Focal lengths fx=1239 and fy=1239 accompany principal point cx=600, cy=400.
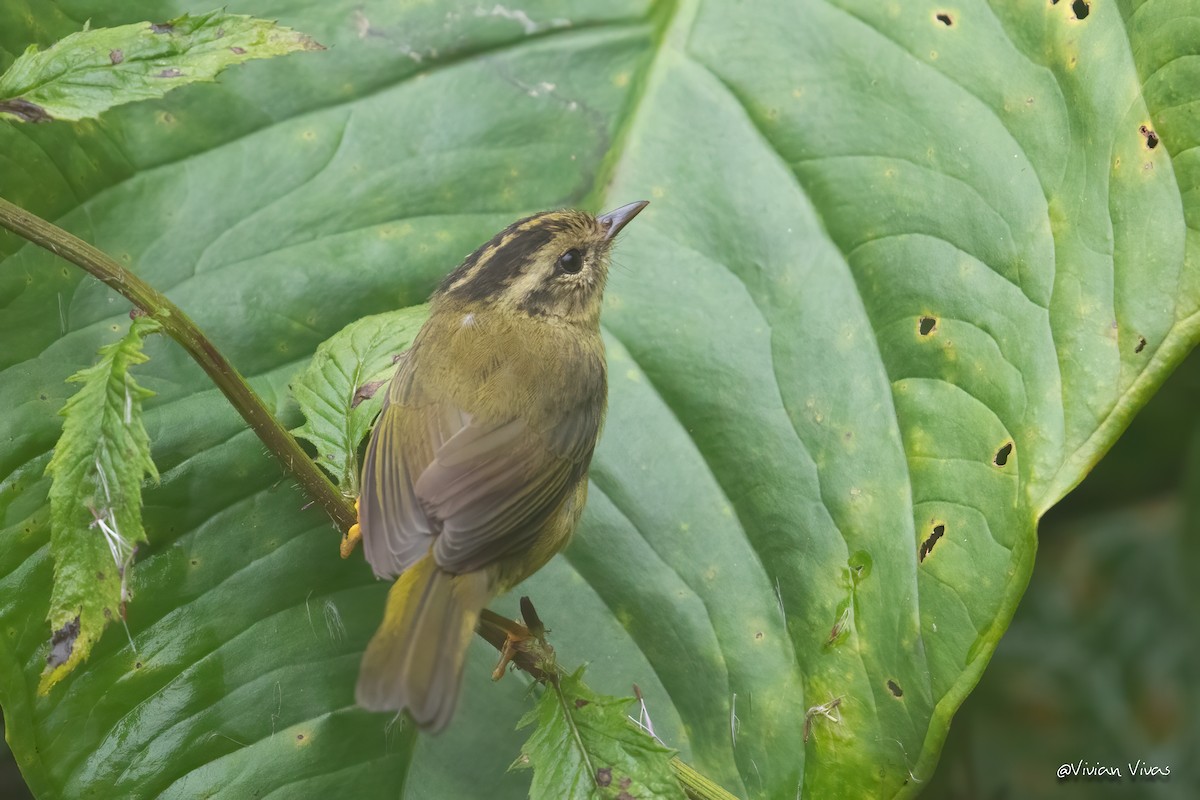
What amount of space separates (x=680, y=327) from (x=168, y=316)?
112 centimetres

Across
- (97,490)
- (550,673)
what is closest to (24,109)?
(97,490)

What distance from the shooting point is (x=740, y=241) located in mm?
2664

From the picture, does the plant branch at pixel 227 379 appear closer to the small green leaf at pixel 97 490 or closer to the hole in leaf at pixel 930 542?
the small green leaf at pixel 97 490

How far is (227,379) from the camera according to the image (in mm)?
1865

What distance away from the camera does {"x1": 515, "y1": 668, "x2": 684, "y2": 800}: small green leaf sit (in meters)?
1.79

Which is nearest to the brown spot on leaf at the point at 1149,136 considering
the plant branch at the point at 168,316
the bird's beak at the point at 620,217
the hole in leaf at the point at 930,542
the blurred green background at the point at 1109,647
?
the hole in leaf at the point at 930,542

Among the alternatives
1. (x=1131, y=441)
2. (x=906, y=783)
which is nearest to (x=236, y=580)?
(x=906, y=783)

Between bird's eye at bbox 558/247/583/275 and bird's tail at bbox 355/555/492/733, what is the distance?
2.57ft

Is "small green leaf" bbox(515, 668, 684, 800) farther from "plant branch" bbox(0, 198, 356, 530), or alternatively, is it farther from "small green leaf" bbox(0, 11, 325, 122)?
"small green leaf" bbox(0, 11, 325, 122)

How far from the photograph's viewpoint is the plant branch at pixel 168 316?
5.94 feet

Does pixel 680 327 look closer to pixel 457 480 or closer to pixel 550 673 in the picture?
pixel 457 480

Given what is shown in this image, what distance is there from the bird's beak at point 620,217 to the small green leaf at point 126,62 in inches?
34.0

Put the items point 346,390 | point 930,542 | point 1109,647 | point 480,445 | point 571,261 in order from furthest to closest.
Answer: point 1109,647 → point 571,261 → point 480,445 → point 930,542 → point 346,390

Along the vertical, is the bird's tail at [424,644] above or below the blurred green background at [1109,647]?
above
